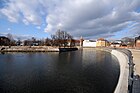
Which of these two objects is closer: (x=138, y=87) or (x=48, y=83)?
(x=138, y=87)

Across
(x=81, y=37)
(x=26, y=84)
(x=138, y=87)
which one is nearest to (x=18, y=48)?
(x=26, y=84)

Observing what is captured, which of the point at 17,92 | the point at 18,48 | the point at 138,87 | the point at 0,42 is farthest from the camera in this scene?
the point at 0,42

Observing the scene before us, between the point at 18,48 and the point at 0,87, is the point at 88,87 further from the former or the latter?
the point at 18,48

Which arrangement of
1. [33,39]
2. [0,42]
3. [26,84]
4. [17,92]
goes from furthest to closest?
[33,39], [0,42], [26,84], [17,92]

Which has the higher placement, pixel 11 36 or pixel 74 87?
pixel 11 36

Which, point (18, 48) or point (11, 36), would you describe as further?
point (11, 36)

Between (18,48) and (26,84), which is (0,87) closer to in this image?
(26,84)

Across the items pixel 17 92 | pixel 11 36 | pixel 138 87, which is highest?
pixel 11 36

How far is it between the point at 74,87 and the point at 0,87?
795 cm

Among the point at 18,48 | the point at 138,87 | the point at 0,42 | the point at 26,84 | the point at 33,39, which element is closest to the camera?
the point at 138,87

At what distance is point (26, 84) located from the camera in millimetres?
18500

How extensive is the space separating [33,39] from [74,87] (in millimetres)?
118541

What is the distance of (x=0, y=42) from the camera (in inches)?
4432

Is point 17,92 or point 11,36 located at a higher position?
point 11,36
